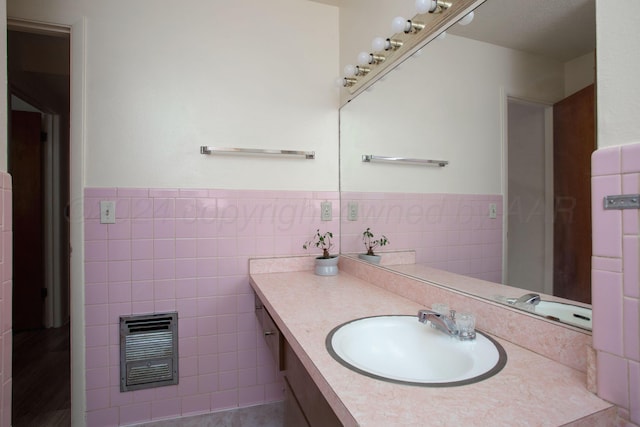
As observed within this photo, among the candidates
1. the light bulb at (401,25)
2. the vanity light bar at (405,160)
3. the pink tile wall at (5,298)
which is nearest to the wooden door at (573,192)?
the vanity light bar at (405,160)

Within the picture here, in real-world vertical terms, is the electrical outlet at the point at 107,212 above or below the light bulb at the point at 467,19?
below

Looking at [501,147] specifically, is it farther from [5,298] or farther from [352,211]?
[5,298]

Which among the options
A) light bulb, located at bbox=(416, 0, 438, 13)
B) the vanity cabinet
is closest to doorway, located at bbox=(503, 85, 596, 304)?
light bulb, located at bbox=(416, 0, 438, 13)

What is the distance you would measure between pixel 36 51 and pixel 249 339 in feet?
8.65

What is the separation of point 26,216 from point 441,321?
380cm

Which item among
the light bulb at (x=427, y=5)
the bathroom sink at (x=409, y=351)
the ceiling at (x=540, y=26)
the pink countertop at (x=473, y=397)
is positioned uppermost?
the light bulb at (x=427, y=5)

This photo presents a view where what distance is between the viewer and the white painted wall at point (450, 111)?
938mm

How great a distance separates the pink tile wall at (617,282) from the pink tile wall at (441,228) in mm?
367

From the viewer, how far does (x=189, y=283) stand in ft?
5.72

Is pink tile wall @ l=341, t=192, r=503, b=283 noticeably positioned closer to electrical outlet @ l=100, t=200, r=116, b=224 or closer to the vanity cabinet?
the vanity cabinet

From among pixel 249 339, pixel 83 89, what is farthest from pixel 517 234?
pixel 83 89

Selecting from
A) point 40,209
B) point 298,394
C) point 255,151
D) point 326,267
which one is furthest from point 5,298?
point 40,209

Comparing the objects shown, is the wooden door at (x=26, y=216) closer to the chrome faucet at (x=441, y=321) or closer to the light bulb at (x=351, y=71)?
the light bulb at (x=351, y=71)

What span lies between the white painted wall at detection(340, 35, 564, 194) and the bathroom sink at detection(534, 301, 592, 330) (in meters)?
0.35
